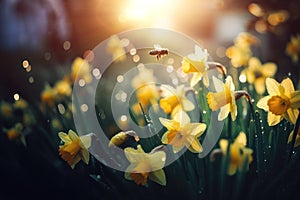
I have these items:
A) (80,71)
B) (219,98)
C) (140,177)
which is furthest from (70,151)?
(80,71)

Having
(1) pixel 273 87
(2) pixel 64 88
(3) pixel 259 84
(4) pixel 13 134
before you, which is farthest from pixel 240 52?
(4) pixel 13 134

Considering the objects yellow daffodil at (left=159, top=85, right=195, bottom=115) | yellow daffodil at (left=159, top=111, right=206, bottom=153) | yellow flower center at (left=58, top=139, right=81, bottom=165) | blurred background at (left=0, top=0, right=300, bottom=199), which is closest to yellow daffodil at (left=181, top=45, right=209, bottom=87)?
yellow daffodil at (left=159, top=85, right=195, bottom=115)

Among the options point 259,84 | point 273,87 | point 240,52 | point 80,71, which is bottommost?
point 273,87

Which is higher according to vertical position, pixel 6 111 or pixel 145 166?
pixel 6 111

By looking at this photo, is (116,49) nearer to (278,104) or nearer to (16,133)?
(16,133)

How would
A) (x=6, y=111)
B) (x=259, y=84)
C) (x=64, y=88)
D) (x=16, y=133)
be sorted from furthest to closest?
(x=64, y=88), (x=6, y=111), (x=259, y=84), (x=16, y=133)

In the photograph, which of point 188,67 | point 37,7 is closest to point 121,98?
point 188,67

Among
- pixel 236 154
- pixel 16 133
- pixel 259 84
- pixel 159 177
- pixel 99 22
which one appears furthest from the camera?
pixel 99 22

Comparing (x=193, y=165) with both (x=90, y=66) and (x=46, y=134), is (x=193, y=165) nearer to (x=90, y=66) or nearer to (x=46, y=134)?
(x=46, y=134)

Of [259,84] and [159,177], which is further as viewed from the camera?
[259,84]
